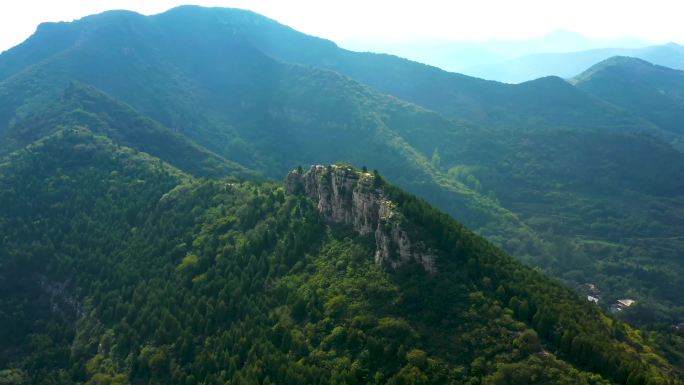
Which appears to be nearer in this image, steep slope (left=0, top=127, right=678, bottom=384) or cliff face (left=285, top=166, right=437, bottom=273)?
steep slope (left=0, top=127, right=678, bottom=384)

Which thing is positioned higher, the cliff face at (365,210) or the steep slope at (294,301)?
the cliff face at (365,210)

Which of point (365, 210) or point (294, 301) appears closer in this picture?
point (294, 301)

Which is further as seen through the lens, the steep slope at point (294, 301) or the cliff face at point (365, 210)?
the cliff face at point (365, 210)

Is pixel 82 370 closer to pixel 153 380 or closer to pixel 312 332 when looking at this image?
pixel 153 380

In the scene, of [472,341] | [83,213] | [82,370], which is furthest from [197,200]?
[472,341]

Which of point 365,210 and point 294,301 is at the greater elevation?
point 365,210
